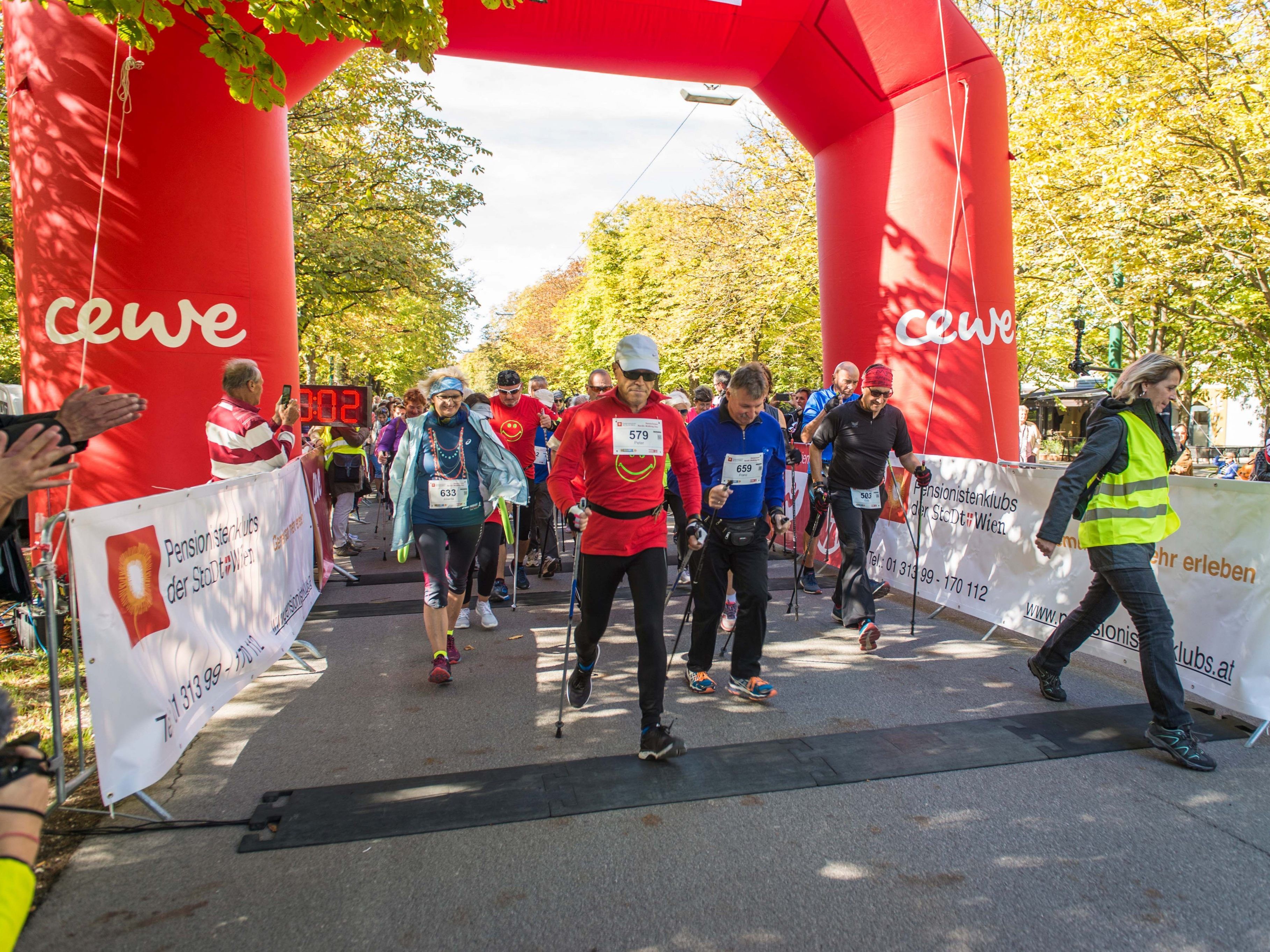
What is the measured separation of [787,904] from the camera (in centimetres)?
297

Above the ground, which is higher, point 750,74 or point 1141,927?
point 750,74

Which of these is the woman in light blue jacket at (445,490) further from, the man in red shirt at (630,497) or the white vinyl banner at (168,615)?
the man in red shirt at (630,497)

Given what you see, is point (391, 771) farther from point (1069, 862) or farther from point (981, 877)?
point (1069, 862)

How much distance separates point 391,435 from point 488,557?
4600 mm

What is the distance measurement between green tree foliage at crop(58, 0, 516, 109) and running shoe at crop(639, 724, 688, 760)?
178 inches

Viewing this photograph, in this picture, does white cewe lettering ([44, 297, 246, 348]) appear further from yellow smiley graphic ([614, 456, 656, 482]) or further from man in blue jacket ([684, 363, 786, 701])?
yellow smiley graphic ([614, 456, 656, 482])

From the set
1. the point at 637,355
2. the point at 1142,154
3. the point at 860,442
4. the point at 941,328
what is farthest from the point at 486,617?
the point at 1142,154

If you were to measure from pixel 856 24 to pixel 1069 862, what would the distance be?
26.5 feet

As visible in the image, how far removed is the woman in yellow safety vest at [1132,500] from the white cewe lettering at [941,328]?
4103 mm

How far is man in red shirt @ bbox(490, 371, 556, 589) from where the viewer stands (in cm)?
842

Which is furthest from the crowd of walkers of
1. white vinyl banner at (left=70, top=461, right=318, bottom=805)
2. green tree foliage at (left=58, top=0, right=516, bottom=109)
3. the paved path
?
green tree foliage at (left=58, top=0, right=516, bottom=109)

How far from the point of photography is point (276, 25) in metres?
5.58

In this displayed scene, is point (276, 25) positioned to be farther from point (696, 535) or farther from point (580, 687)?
point (580, 687)

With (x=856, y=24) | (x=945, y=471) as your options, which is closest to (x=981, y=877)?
(x=945, y=471)
